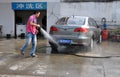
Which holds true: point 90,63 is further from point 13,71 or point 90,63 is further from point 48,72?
point 13,71

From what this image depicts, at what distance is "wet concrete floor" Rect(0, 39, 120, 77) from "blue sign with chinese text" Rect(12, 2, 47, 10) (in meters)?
7.94

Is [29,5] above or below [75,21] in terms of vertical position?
above

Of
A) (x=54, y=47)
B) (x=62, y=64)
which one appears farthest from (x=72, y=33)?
(x=62, y=64)

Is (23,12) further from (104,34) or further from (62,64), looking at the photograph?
(62,64)

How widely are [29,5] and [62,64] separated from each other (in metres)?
10.9

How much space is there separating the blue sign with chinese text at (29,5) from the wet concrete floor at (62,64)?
794cm

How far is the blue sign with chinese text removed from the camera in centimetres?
1970

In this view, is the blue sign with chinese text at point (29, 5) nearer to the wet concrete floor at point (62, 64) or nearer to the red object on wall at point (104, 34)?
the red object on wall at point (104, 34)

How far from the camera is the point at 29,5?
19844mm

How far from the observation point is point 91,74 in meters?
8.29

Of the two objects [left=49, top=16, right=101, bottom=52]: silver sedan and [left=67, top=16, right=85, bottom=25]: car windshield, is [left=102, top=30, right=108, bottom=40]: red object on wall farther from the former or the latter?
[left=49, top=16, right=101, bottom=52]: silver sedan

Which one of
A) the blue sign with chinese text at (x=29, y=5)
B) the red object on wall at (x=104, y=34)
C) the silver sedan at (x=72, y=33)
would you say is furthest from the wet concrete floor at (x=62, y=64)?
the blue sign with chinese text at (x=29, y=5)

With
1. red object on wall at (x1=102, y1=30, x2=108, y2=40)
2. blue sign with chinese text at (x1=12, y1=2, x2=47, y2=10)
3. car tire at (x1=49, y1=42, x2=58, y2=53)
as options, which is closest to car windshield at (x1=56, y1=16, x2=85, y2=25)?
car tire at (x1=49, y1=42, x2=58, y2=53)

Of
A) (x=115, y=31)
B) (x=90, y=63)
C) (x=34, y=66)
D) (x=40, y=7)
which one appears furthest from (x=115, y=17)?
(x=34, y=66)
